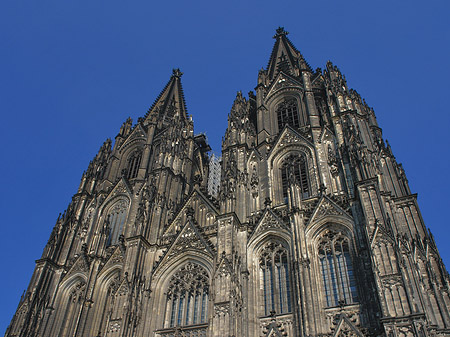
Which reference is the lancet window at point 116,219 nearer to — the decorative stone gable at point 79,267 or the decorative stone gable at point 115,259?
the decorative stone gable at point 79,267

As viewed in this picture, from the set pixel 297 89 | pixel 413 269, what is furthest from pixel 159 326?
pixel 297 89

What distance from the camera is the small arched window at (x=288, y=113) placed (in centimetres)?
3197

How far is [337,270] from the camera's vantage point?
67.3 ft

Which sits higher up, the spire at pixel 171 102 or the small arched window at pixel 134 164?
the spire at pixel 171 102

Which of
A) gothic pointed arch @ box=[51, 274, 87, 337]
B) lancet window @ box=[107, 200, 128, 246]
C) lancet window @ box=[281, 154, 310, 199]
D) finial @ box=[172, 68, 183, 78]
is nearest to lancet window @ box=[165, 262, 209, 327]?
gothic pointed arch @ box=[51, 274, 87, 337]

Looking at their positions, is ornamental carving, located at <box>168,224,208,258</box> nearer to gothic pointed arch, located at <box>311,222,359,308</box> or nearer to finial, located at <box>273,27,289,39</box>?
gothic pointed arch, located at <box>311,222,359,308</box>

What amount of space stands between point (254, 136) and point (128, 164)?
37.5 feet

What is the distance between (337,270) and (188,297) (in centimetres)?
780

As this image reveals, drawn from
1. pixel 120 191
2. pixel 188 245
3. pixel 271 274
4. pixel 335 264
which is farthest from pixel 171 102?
pixel 335 264

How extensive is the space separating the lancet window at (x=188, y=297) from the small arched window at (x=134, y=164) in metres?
13.0

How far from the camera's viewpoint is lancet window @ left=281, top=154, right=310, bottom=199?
25.7 meters

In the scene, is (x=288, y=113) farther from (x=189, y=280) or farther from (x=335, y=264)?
(x=189, y=280)

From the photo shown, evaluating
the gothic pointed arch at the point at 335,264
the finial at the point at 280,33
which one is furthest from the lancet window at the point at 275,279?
the finial at the point at 280,33

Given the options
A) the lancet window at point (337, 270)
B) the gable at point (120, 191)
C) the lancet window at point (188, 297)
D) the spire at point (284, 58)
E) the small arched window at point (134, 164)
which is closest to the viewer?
the lancet window at point (337, 270)
